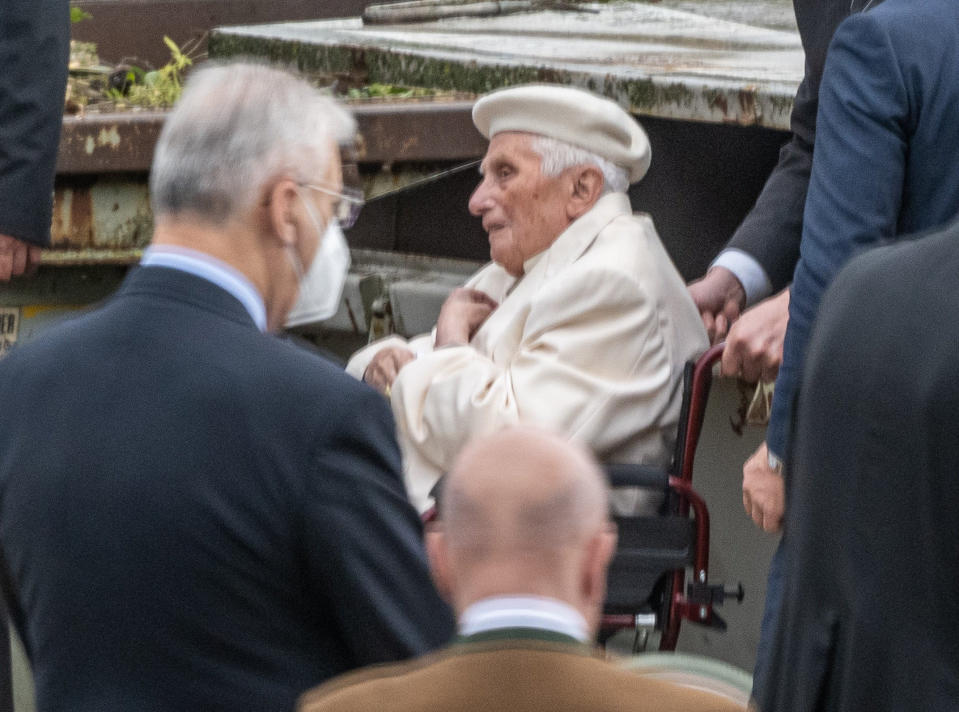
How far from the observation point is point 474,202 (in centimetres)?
378

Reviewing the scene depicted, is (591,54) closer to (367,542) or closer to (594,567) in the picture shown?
(367,542)

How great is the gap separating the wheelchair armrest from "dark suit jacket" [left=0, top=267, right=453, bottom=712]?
140cm

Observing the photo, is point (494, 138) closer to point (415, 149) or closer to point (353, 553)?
point (415, 149)

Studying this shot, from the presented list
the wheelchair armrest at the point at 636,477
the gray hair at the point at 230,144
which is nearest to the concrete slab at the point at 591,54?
the wheelchair armrest at the point at 636,477

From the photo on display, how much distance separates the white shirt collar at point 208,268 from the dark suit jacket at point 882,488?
27.1 inches

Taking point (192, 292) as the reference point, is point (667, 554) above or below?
below

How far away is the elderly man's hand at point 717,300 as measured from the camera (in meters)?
3.72

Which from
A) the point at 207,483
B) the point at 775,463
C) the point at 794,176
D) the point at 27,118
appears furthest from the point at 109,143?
the point at 207,483

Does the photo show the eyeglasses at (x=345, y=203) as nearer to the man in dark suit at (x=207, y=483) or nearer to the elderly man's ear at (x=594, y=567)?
the man in dark suit at (x=207, y=483)

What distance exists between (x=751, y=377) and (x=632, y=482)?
0.33 metres

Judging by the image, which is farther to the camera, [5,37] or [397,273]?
[397,273]

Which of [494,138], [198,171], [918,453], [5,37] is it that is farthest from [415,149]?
[918,453]

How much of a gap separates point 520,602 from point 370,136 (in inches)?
109

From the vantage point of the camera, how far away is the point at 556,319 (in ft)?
11.5
